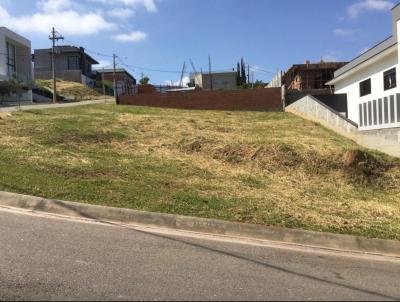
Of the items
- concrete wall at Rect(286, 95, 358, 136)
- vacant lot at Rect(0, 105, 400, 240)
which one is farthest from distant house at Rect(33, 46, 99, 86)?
vacant lot at Rect(0, 105, 400, 240)

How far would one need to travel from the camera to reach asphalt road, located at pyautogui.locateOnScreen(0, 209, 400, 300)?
5.47 metres

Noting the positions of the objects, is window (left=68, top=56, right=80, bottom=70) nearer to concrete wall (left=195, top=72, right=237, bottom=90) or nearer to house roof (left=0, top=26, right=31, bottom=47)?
house roof (left=0, top=26, right=31, bottom=47)

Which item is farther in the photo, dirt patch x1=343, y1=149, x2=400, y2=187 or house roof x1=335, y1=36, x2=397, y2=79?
house roof x1=335, y1=36, x2=397, y2=79

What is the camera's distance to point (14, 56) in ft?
228

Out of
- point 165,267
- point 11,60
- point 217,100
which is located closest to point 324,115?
point 217,100

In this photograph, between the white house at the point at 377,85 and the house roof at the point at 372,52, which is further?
the house roof at the point at 372,52

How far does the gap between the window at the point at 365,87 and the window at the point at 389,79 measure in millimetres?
2276

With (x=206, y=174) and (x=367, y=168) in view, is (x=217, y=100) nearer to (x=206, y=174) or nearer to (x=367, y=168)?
(x=367, y=168)

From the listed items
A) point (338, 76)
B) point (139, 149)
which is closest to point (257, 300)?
point (139, 149)

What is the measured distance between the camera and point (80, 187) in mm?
10648

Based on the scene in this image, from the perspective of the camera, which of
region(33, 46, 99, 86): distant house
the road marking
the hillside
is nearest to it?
the road marking

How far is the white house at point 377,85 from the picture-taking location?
824 inches

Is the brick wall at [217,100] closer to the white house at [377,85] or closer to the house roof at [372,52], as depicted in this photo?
the house roof at [372,52]

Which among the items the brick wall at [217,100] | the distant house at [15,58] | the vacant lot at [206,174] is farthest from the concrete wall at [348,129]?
the distant house at [15,58]
